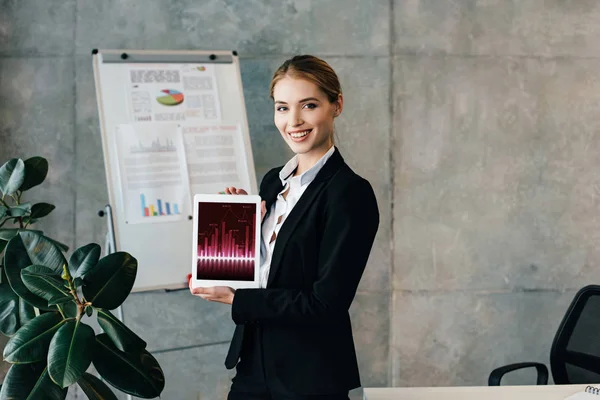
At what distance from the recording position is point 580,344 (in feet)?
10.0

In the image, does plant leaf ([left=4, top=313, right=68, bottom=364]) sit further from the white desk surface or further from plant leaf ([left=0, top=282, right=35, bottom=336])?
the white desk surface

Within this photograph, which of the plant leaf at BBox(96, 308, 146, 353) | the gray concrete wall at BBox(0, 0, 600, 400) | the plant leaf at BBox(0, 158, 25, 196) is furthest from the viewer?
the gray concrete wall at BBox(0, 0, 600, 400)

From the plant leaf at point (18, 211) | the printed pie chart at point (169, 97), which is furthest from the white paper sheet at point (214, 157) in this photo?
the plant leaf at point (18, 211)

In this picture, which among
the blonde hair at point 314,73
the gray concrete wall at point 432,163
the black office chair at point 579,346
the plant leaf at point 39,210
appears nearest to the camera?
the blonde hair at point 314,73

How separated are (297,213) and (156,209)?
1392 millimetres

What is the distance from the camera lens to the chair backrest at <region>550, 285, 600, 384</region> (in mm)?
2998

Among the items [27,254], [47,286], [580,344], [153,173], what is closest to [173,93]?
[153,173]

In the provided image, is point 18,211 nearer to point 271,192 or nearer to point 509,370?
point 271,192

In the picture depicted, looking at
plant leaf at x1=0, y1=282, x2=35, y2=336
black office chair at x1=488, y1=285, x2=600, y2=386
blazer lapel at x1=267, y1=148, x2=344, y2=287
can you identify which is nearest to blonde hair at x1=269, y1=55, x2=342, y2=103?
blazer lapel at x1=267, y1=148, x2=344, y2=287

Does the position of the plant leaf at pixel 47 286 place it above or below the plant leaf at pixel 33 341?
above

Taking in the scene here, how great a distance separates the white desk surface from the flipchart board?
4.31 feet

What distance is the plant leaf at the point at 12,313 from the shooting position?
2.33 m

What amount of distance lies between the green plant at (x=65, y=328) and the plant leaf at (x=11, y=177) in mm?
360

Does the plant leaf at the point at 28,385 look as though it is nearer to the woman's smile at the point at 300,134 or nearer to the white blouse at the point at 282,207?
the white blouse at the point at 282,207
